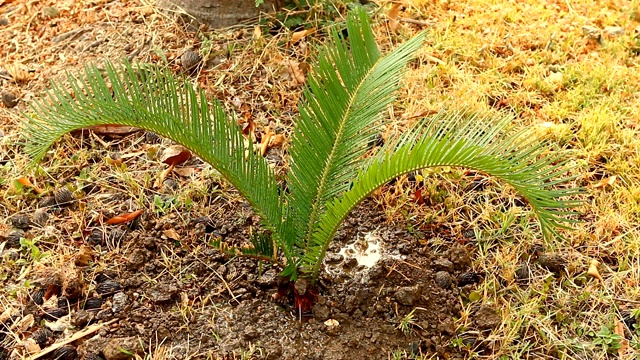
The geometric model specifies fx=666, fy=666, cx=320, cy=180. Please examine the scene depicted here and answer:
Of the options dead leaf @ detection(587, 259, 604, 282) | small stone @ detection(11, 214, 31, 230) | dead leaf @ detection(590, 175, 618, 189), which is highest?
small stone @ detection(11, 214, 31, 230)

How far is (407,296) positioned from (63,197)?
1.38m

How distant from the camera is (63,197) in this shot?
260 centimetres

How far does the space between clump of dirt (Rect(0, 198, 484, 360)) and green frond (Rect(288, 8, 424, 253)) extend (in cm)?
26

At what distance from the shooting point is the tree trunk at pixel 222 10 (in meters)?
3.19

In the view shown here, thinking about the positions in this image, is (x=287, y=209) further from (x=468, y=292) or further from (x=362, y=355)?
(x=468, y=292)

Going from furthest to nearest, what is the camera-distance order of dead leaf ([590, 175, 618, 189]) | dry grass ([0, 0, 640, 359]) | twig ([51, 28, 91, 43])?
twig ([51, 28, 91, 43]) → dead leaf ([590, 175, 618, 189]) → dry grass ([0, 0, 640, 359])

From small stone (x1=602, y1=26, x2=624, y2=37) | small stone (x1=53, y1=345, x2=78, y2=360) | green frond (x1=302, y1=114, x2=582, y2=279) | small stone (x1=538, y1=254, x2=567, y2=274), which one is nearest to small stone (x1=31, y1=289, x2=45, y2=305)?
small stone (x1=53, y1=345, x2=78, y2=360)

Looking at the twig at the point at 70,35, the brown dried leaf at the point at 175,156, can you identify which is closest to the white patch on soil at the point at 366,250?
the brown dried leaf at the point at 175,156

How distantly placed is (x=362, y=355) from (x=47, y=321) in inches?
40.8

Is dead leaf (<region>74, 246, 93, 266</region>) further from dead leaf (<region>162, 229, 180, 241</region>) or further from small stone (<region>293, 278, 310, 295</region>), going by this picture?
small stone (<region>293, 278, 310, 295</region>)

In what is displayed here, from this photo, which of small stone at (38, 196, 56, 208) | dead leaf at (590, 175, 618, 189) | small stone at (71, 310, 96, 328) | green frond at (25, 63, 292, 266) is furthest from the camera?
dead leaf at (590, 175, 618, 189)

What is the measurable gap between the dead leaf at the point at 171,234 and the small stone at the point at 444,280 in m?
0.95

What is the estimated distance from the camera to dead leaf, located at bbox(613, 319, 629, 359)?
2.17 meters

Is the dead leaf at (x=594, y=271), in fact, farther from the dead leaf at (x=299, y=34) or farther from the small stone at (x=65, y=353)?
the small stone at (x=65, y=353)
